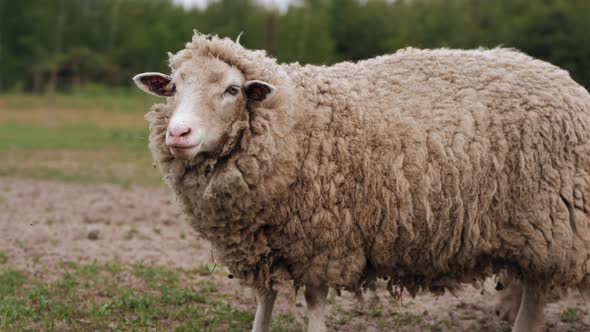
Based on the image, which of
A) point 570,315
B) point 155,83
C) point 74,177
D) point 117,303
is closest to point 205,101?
point 155,83

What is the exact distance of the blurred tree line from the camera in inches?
1607

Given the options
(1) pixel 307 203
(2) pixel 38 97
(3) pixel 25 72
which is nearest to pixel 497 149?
(1) pixel 307 203

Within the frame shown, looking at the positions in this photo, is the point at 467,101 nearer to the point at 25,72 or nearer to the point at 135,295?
the point at 135,295

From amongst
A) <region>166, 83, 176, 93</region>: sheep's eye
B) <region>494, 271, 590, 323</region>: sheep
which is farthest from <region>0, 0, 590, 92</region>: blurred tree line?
<region>166, 83, 176, 93</region>: sheep's eye

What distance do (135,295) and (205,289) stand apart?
663 millimetres

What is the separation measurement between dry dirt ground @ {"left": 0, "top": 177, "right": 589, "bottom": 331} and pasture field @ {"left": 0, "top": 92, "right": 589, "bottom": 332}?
12mm

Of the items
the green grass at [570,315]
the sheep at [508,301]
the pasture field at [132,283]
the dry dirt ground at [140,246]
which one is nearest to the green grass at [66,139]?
the dry dirt ground at [140,246]

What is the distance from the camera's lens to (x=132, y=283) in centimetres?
653

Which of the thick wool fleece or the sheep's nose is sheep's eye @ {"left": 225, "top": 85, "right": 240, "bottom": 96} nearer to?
the thick wool fleece

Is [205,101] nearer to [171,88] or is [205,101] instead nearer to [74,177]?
[171,88]

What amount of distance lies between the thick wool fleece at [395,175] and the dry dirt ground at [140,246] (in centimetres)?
54

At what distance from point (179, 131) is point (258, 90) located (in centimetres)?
68

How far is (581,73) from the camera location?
119 feet

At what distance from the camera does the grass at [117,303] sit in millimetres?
5410
